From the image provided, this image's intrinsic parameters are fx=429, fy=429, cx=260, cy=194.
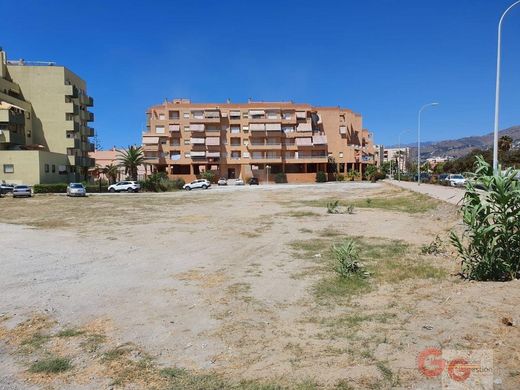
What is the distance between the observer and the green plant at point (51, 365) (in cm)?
548

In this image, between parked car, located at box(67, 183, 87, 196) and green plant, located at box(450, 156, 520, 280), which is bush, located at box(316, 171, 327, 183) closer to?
parked car, located at box(67, 183, 87, 196)

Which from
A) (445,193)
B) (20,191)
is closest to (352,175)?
(445,193)

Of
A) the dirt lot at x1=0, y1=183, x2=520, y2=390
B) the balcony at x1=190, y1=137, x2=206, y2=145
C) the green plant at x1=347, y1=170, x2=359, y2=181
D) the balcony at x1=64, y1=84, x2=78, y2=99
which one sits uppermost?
the balcony at x1=64, y1=84, x2=78, y2=99

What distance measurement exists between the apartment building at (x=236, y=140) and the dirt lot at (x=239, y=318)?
8779 centimetres

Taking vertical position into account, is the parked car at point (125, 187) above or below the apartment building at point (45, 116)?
below

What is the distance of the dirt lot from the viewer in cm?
515

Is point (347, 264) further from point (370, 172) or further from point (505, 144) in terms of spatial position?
point (505, 144)

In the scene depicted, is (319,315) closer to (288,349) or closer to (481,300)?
(288,349)

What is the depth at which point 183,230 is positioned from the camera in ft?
69.7

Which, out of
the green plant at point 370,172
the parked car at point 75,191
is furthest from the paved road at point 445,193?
the green plant at point 370,172

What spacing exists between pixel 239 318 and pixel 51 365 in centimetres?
301

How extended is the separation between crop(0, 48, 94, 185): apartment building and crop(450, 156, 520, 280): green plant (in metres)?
59.4

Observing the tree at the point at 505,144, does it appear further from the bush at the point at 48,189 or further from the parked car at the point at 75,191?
the bush at the point at 48,189

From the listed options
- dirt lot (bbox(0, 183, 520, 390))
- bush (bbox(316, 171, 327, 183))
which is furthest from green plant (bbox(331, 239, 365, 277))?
bush (bbox(316, 171, 327, 183))
